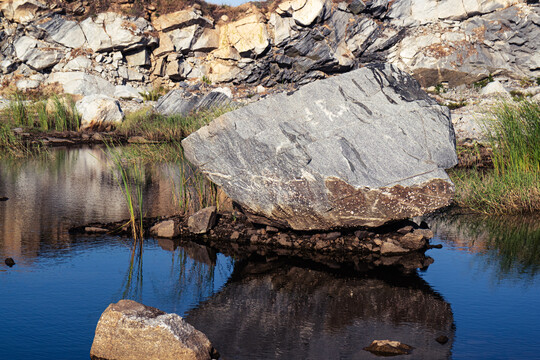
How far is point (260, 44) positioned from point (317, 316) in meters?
26.3

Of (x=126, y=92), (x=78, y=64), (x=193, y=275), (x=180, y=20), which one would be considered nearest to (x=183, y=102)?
(x=126, y=92)

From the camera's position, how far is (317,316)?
4.52 meters

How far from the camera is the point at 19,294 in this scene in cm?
487

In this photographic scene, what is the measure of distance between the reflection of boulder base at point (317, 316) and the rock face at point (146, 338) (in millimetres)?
246

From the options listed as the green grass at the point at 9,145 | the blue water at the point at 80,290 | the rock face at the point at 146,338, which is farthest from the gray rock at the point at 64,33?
the rock face at the point at 146,338

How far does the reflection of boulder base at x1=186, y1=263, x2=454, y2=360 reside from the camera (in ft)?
12.8

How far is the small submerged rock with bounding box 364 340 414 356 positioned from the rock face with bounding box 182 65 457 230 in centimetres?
218

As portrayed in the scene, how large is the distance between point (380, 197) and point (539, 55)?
1007 inches

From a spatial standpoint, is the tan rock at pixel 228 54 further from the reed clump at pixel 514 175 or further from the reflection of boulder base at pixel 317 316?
the reflection of boulder base at pixel 317 316

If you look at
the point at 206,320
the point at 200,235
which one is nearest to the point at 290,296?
the point at 206,320

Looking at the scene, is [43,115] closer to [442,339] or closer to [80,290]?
[80,290]

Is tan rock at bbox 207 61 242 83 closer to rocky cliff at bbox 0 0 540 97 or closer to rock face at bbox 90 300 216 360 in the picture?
rocky cliff at bbox 0 0 540 97

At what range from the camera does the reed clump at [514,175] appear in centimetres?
795

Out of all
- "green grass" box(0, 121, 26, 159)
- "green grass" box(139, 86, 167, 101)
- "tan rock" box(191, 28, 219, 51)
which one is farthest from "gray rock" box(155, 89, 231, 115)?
"tan rock" box(191, 28, 219, 51)
